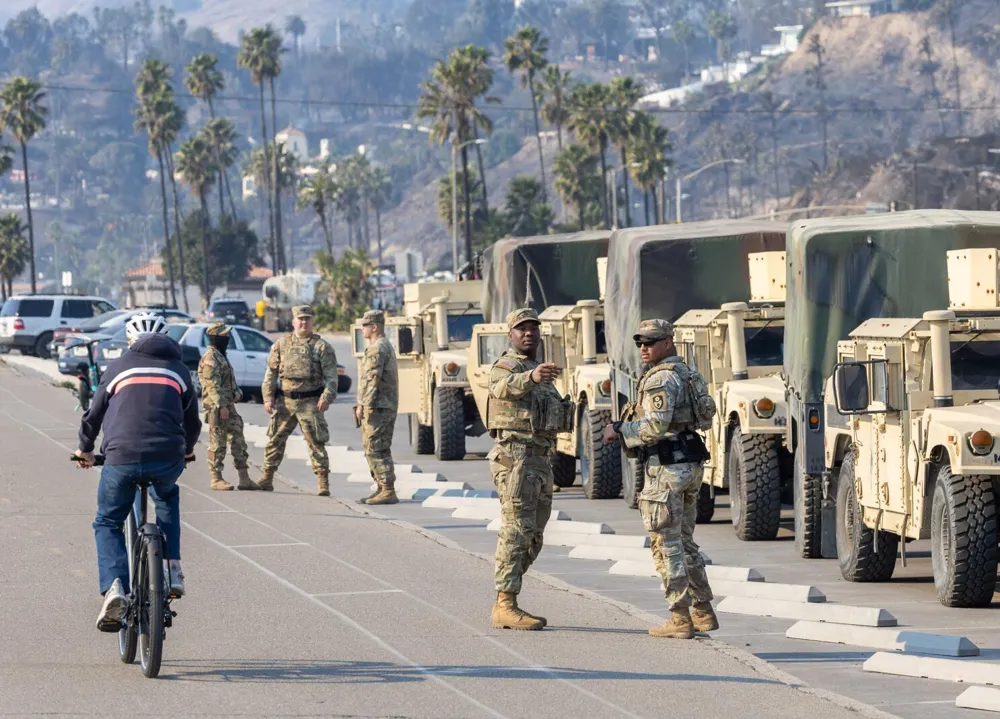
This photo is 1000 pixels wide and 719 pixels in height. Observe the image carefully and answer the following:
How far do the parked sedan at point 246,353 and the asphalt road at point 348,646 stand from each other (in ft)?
67.5

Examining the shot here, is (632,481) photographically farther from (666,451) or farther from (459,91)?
(459,91)

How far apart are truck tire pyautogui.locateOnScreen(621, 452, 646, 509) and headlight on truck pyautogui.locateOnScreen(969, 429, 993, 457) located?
645cm

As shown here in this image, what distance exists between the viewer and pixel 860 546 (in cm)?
1342

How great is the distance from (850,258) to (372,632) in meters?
5.69

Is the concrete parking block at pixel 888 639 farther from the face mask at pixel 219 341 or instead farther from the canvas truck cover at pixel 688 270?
the face mask at pixel 219 341

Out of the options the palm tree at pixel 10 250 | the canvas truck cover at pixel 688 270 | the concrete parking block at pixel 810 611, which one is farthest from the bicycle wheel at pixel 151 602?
the palm tree at pixel 10 250

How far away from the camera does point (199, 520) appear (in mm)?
17391

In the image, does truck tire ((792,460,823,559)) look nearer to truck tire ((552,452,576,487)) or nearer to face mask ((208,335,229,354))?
truck tire ((552,452,576,487))

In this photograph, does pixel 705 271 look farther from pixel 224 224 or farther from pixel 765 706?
pixel 224 224

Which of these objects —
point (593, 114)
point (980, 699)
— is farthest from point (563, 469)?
point (593, 114)

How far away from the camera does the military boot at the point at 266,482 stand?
20370 millimetres

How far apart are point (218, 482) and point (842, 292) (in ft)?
26.7

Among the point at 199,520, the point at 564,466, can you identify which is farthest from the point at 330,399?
the point at 564,466

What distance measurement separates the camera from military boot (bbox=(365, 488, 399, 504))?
19.1 m
